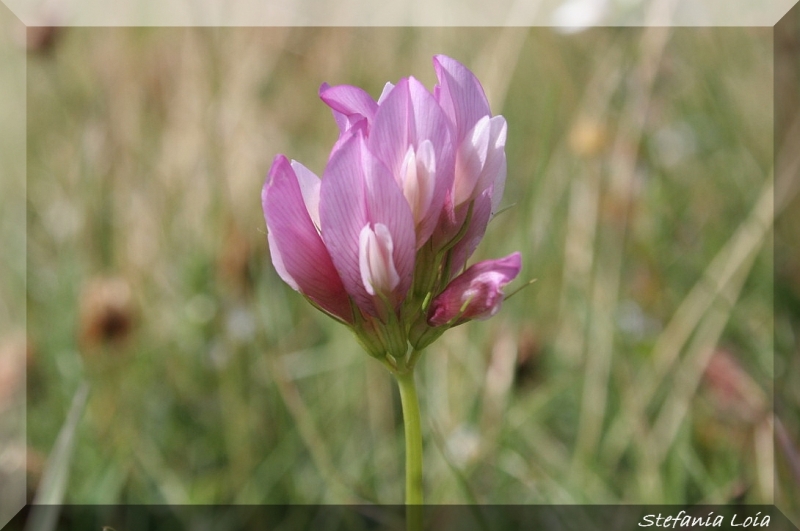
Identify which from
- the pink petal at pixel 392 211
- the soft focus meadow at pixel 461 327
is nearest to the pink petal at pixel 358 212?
the pink petal at pixel 392 211

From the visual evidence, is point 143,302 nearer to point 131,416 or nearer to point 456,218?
point 131,416

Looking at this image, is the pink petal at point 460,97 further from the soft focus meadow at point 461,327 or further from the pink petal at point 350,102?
the soft focus meadow at point 461,327

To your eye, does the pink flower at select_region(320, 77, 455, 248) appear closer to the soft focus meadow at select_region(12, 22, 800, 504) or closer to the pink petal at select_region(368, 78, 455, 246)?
the pink petal at select_region(368, 78, 455, 246)

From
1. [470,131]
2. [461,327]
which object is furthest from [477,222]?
[461,327]

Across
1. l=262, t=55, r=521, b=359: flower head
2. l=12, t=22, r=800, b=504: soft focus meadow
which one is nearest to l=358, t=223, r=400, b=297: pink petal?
l=262, t=55, r=521, b=359: flower head

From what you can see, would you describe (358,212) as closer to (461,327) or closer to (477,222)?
(477,222)

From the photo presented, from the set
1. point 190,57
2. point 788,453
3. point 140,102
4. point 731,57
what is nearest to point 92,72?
point 140,102
